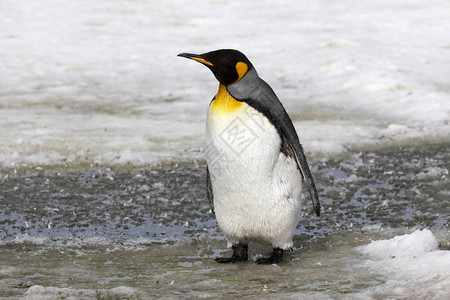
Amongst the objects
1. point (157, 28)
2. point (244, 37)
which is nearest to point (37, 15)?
point (157, 28)

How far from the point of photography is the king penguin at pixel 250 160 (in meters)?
4.03

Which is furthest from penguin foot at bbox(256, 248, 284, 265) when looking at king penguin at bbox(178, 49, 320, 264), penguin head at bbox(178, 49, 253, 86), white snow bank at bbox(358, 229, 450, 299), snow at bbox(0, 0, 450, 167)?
snow at bbox(0, 0, 450, 167)

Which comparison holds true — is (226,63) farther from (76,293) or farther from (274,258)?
(76,293)

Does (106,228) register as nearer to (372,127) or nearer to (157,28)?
(372,127)

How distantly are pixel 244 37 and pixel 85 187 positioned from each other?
25.2 ft

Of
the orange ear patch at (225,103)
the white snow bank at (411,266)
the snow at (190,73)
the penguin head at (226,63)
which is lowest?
the snow at (190,73)

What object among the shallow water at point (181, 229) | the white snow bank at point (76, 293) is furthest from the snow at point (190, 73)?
the white snow bank at point (76, 293)

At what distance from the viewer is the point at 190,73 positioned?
1115 centimetres

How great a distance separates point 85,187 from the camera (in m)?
6.02

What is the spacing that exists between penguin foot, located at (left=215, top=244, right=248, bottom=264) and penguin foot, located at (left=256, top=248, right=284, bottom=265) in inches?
4.1

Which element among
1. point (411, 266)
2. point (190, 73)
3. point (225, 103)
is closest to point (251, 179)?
point (225, 103)

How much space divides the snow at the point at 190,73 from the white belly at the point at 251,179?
2.65 m

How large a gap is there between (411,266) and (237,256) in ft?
3.65

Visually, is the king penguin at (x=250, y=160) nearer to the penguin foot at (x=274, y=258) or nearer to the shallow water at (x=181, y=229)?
the penguin foot at (x=274, y=258)
